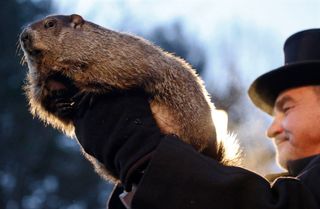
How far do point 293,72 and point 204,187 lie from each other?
1.41m

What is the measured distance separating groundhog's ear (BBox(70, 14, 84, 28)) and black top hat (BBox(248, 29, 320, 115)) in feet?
3.20

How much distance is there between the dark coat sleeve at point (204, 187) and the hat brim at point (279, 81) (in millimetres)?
1248

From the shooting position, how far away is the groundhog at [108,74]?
89.6 inches

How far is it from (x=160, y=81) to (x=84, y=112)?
293 millimetres

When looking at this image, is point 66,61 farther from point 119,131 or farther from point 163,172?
point 163,172

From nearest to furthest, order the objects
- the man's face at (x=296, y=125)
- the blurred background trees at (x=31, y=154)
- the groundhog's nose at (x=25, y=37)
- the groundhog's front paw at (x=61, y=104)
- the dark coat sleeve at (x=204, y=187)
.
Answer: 1. the dark coat sleeve at (x=204, y=187)
2. the groundhog's front paw at (x=61, y=104)
3. the groundhog's nose at (x=25, y=37)
4. the man's face at (x=296, y=125)
5. the blurred background trees at (x=31, y=154)

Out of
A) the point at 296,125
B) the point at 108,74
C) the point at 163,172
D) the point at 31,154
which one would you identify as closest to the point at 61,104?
the point at 108,74

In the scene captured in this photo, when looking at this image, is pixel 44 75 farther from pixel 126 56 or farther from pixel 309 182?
pixel 309 182

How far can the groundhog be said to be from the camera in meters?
2.27

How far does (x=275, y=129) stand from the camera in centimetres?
296

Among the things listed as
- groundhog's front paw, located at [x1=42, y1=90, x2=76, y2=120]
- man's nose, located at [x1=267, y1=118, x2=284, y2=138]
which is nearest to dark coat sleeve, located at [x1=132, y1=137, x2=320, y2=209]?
groundhog's front paw, located at [x1=42, y1=90, x2=76, y2=120]

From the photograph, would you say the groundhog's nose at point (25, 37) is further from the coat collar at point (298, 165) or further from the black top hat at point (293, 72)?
the black top hat at point (293, 72)

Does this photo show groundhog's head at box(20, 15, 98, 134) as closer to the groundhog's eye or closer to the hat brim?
the groundhog's eye

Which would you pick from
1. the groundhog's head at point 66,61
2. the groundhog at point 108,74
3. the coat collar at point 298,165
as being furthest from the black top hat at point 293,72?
the groundhog's head at point 66,61
